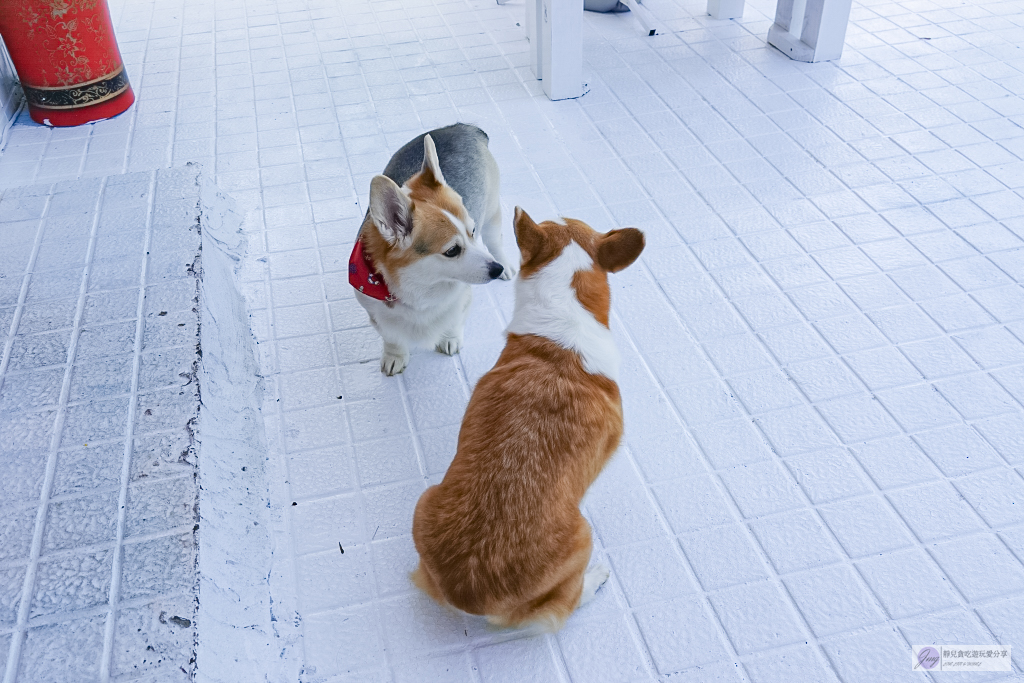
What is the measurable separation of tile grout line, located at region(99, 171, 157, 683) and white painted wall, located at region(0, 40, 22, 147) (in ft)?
4.89

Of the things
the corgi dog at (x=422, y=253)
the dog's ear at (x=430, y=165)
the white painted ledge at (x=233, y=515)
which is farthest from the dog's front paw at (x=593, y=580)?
the dog's ear at (x=430, y=165)

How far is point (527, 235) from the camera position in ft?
4.96

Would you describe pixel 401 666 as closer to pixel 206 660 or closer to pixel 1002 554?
pixel 206 660

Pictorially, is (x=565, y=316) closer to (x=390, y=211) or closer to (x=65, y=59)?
(x=390, y=211)

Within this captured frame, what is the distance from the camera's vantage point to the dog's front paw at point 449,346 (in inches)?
81.0

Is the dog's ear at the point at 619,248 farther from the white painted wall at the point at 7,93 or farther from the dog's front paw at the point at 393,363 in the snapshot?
the white painted wall at the point at 7,93

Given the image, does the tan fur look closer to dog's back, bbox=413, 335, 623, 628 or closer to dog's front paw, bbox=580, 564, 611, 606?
dog's back, bbox=413, 335, 623, 628

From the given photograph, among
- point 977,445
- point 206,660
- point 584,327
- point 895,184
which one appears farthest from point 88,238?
point 895,184

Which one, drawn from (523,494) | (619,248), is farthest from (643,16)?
(523,494)

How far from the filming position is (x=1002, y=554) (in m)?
1.58

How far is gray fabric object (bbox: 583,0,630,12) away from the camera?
393 cm

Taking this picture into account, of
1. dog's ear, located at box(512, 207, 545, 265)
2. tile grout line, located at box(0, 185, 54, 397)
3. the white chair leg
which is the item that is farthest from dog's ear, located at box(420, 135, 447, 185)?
the white chair leg

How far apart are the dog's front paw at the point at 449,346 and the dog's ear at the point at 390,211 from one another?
0.41 meters

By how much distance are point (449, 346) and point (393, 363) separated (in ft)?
0.53
